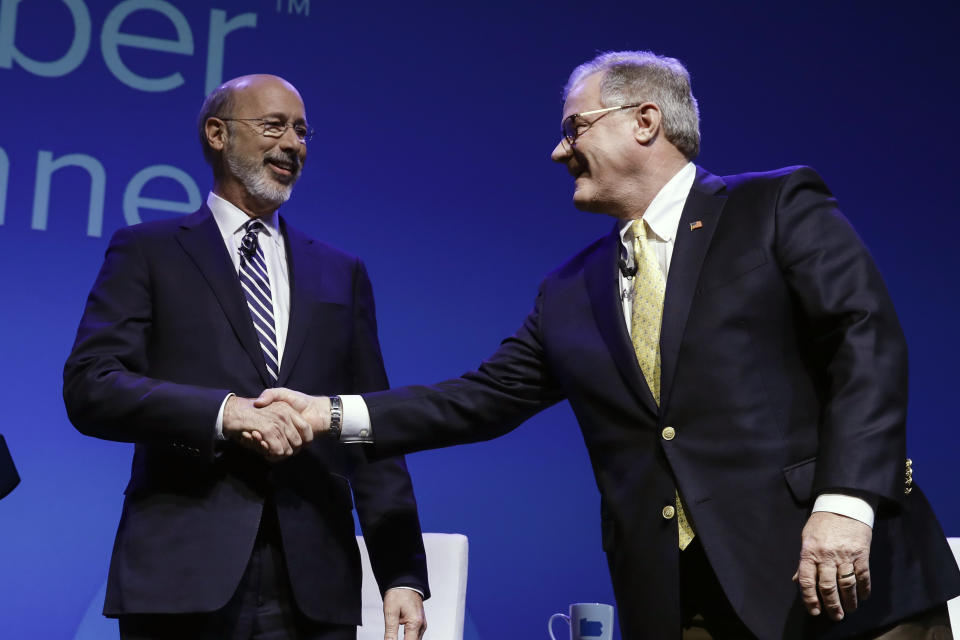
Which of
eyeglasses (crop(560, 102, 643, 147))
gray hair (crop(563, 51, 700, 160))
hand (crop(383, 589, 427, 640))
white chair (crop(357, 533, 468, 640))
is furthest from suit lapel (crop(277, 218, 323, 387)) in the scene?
white chair (crop(357, 533, 468, 640))

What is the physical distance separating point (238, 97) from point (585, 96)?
0.82 meters

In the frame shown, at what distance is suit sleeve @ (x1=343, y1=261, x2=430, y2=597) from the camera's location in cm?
235

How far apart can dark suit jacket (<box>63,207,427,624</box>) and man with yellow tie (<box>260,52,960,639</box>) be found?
137mm

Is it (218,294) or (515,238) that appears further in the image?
(515,238)

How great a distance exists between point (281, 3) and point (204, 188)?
0.71 meters

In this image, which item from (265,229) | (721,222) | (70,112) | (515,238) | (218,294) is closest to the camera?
(721,222)

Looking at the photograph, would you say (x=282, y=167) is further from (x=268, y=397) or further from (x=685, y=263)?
(x=685, y=263)

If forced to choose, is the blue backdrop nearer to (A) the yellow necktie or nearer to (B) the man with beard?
(B) the man with beard

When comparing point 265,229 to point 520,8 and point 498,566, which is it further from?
point 520,8

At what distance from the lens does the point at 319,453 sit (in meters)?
2.27

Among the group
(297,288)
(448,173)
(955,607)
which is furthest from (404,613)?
(448,173)

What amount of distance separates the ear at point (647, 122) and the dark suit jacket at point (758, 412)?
21 cm

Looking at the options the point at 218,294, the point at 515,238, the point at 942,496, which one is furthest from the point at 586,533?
the point at 218,294

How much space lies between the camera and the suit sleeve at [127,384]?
6.72ft
